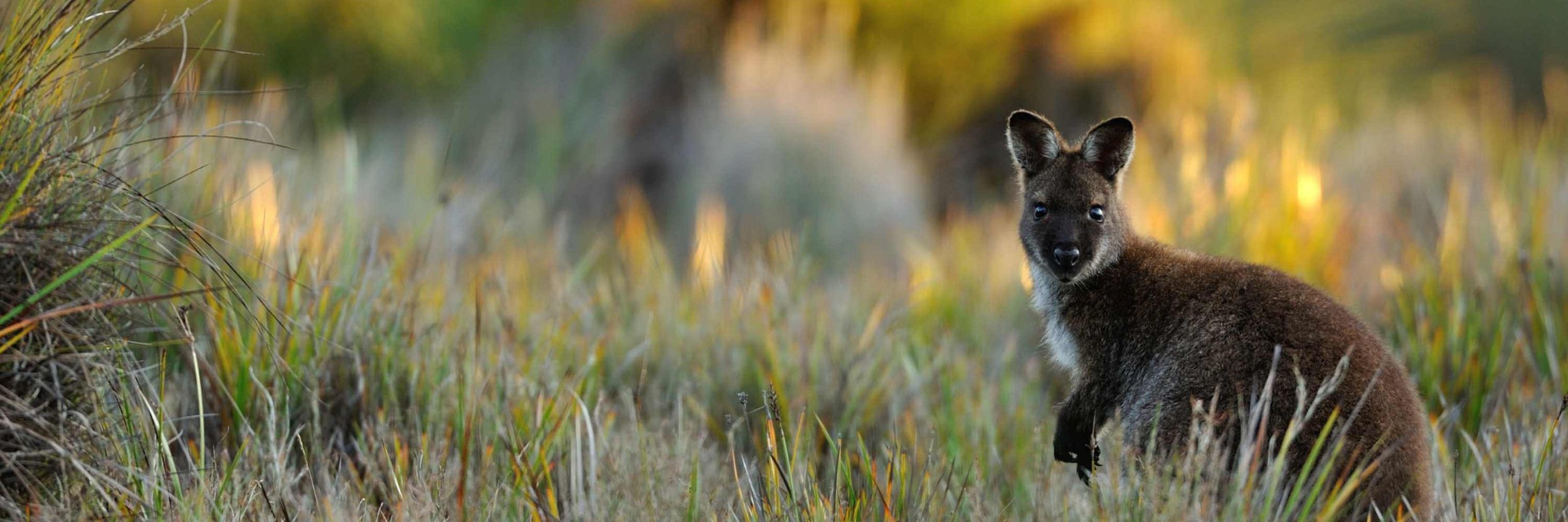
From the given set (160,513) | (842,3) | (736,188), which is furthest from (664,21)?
(160,513)

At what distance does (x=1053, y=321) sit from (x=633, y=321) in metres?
1.98

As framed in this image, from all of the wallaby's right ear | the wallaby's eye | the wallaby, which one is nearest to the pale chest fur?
the wallaby

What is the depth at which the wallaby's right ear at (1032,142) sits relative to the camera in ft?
12.8

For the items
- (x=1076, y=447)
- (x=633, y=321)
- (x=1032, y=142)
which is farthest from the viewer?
(x=633, y=321)

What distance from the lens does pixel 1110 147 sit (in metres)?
3.86

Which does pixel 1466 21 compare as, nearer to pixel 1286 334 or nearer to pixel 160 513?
pixel 1286 334

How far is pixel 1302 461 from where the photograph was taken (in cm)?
304

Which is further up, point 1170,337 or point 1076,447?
point 1170,337

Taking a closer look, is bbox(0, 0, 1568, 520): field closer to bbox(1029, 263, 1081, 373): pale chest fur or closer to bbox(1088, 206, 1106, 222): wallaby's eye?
bbox(1029, 263, 1081, 373): pale chest fur

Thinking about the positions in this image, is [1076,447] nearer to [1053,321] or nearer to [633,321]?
[1053,321]

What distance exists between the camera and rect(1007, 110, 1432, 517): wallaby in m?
3.04

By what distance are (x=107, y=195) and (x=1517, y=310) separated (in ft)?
15.0

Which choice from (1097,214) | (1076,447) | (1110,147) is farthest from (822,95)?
(1076,447)

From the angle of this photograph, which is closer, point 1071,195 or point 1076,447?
point 1076,447
